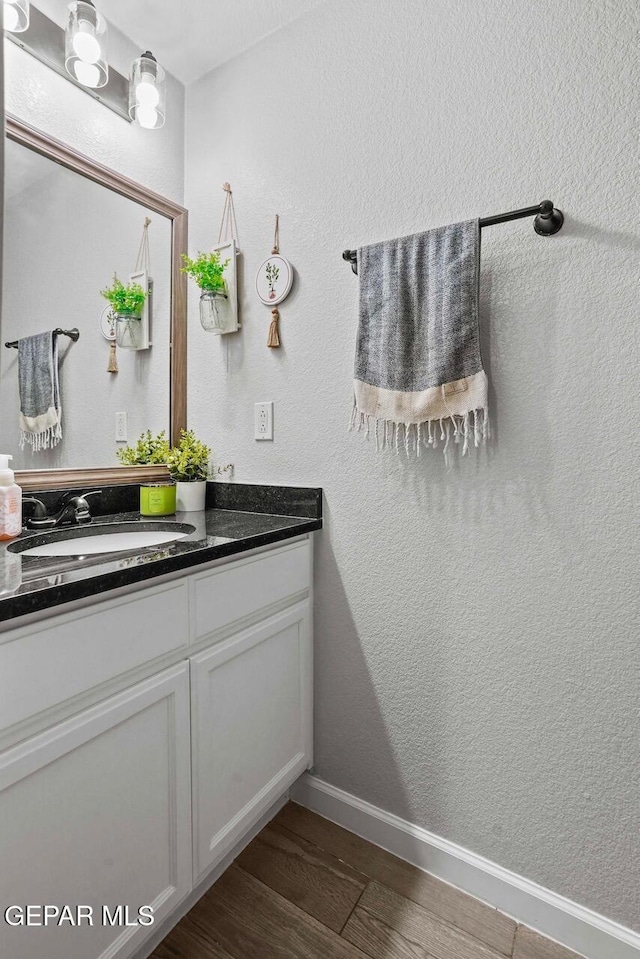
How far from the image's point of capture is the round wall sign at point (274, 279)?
5.28ft

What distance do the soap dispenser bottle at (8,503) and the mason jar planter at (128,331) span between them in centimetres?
60

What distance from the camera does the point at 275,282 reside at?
1633mm

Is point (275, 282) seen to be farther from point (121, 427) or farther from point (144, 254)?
point (121, 427)

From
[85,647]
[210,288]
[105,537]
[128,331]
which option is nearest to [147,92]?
[210,288]

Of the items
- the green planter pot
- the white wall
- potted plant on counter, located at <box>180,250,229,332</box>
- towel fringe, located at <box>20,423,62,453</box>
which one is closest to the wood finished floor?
the white wall

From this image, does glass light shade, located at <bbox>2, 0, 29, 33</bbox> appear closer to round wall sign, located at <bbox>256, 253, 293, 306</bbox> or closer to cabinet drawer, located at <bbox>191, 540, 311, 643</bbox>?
round wall sign, located at <bbox>256, 253, 293, 306</bbox>

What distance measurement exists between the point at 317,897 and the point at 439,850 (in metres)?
0.34

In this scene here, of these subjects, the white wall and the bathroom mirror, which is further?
the bathroom mirror

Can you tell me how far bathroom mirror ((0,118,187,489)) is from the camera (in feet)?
4.61

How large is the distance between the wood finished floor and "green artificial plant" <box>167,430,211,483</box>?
1.10 meters

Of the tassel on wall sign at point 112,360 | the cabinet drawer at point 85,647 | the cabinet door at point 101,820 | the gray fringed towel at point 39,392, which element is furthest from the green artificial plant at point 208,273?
the cabinet door at point 101,820

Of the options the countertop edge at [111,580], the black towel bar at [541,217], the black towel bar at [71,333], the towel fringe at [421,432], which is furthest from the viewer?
the black towel bar at [71,333]

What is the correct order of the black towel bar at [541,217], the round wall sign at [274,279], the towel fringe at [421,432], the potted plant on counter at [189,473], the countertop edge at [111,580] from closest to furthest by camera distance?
the countertop edge at [111,580]
the black towel bar at [541,217]
the towel fringe at [421,432]
the round wall sign at [274,279]
the potted plant on counter at [189,473]

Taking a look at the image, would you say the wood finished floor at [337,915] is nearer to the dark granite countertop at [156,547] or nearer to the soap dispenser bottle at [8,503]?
the dark granite countertop at [156,547]
